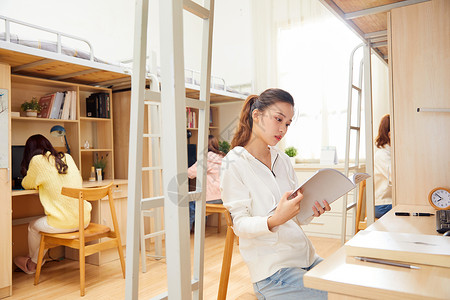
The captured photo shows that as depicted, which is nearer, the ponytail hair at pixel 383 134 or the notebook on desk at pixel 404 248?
the notebook on desk at pixel 404 248

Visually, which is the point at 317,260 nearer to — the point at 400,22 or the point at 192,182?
the point at 400,22

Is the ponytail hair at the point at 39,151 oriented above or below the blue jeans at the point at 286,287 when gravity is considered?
above

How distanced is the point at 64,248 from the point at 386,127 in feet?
11.2

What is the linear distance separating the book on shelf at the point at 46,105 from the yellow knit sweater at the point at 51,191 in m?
0.71

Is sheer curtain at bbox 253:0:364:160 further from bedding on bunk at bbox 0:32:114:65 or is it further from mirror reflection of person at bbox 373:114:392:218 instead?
bedding on bunk at bbox 0:32:114:65

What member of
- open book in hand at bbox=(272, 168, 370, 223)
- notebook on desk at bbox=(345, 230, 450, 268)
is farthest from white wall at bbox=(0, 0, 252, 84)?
notebook on desk at bbox=(345, 230, 450, 268)

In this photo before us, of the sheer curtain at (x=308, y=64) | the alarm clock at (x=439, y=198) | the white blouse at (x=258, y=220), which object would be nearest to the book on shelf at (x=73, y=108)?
the sheer curtain at (x=308, y=64)

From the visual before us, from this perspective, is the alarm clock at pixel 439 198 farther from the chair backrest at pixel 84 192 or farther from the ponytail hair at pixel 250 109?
the chair backrest at pixel 84 192

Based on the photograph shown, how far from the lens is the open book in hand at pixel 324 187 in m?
1.17

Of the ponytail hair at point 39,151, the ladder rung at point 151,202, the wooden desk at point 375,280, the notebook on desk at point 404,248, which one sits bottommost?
the wooden desk at point 375,280

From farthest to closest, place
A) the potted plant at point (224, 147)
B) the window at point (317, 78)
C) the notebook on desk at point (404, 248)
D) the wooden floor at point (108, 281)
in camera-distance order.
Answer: the potted plant at point (224, 147) < the window at point (317, 78) < the wooden floor at point (108, 281) < the notebook on desk at point (404, 248)

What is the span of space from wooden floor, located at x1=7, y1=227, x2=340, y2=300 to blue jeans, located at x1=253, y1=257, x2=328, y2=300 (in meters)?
1.44

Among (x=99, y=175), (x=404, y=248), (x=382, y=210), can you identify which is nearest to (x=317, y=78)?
(x=382, y=210)

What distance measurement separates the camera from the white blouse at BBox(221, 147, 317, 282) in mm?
1350
